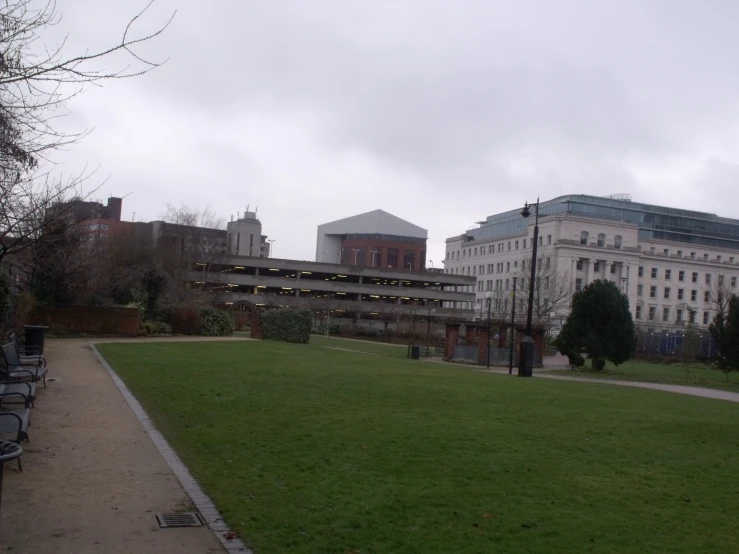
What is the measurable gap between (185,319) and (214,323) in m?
1.87

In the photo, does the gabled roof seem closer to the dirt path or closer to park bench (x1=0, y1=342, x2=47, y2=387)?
park bench (x1=0, y1=342, x2=47, y2=387)

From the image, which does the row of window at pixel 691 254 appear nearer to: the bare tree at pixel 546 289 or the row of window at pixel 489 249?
the row of window at pixel 489 249

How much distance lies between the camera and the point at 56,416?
11.9 meters

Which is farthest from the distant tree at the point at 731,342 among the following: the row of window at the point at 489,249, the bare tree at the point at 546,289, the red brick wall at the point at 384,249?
the red brick wall at the point at 384,249

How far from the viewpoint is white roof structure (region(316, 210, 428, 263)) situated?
120312 millimetres

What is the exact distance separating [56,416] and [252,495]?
5.73m

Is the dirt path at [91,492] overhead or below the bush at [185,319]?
below

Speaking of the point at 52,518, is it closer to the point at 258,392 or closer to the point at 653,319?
the point at 258,392

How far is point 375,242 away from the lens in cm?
11800

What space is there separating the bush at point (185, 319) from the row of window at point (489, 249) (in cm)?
5632

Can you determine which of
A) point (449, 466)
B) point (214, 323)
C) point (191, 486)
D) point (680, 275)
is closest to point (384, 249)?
point (680, 275)

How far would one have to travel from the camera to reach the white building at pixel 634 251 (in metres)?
87.1

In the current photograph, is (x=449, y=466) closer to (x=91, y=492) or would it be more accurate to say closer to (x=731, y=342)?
(x=91, y=492)

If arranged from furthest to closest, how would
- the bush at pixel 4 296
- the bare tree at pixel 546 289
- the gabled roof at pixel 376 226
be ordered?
the gabled roof at pixel 376 226
the bare tree at pixel 546 289
the bush at pixel 4 296
